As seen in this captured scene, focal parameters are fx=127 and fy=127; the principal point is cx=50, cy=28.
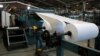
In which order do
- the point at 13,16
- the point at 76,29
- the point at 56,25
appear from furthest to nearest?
1. the point at 13,16
2. the point at 56,25
3. the point at 76,29

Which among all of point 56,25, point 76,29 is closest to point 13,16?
point 56,25

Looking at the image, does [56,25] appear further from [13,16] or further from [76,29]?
[13,16]

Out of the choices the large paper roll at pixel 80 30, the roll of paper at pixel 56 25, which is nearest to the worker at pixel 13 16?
the roll of paper at pixel 56 25

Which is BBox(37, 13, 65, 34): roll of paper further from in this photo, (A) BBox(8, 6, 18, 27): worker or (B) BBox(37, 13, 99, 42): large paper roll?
(A) BBox(8, 6, 18, 27): worker

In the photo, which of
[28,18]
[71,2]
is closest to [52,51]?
[28,18]

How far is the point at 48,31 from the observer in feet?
4.58

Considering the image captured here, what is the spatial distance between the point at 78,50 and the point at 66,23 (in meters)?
0.32

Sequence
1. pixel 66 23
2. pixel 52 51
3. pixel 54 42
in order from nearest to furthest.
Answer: pixel 66 23 < pixel 54 42 < pixel 52 51

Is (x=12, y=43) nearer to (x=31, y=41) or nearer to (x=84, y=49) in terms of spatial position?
(x=31, y=41)

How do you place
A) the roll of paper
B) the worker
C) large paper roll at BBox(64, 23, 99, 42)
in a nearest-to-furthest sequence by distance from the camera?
large paper roll at BBox(64, 23, 99, 42) < the roll of paper < the worker

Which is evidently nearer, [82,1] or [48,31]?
[48,31]

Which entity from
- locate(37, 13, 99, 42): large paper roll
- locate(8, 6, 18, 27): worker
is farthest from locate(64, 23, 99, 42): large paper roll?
locate(8, 6, 18, 27): worker

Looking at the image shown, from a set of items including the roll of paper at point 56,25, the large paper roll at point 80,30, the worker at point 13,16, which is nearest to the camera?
the large paper roll at point 80,30

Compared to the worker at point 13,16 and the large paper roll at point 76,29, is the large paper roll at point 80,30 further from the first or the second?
the worker at point 13,16
